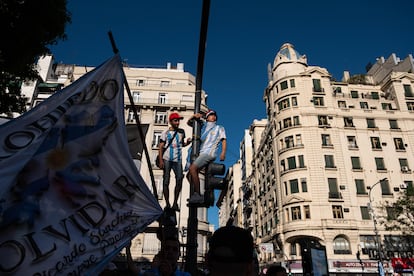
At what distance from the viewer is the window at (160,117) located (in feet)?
98.4

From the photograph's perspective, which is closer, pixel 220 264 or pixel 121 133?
pixel 220 264

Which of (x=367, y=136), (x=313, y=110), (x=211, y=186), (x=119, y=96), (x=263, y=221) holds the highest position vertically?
(x=313, y=110)

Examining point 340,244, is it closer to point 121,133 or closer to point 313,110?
point 313,110

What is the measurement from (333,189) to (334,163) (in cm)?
329

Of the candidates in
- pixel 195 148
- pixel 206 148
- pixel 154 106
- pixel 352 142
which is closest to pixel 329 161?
pixel 352 142

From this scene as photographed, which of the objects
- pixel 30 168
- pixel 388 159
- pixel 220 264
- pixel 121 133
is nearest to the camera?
pixel 220 264

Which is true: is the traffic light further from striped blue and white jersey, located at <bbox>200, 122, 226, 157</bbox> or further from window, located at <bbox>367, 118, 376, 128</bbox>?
window, located at <bbox>367, 118, 376, 128</bbox>

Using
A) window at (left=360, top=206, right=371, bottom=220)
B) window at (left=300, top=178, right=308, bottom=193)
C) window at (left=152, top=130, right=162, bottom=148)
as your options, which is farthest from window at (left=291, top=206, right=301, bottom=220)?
window at (left=152, top=130, right=162, bottom=148)

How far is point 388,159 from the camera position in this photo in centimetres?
3362

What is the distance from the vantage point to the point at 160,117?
30469mm

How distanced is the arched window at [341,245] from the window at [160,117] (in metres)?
22.0

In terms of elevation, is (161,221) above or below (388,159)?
below

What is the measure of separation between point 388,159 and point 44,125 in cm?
3878

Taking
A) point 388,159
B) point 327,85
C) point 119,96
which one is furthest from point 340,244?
point 119,96
